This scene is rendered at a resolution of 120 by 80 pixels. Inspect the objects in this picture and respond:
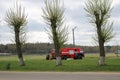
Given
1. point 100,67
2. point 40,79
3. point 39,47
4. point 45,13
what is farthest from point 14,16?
point 39,47

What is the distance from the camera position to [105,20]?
36.0 m

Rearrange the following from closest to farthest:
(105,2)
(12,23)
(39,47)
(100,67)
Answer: (100,67) → (105,2) → (12,23) → (39,47)

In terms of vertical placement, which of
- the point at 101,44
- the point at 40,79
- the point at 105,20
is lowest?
the point at 40,79

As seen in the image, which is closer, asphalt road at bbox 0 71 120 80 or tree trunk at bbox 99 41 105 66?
asphalt road at bbox 0 71 120 80

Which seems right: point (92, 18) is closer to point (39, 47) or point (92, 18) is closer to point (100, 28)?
point (100, 28)

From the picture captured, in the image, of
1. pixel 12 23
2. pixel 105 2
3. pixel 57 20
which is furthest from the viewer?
pixel 12 23

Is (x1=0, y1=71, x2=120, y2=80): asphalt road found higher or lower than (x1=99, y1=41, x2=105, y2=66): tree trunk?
lower

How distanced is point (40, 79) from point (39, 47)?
364 ft

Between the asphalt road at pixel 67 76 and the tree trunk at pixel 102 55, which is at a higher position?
the tree trunk at pixel 102 55

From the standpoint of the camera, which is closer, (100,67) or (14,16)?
(100,67)

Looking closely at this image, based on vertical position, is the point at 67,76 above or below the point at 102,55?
below

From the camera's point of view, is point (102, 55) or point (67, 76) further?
point (102, 55)

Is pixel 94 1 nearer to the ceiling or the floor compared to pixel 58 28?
nearer to the ceiling

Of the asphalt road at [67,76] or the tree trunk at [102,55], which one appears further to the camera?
the tree trunk at [102,55]
